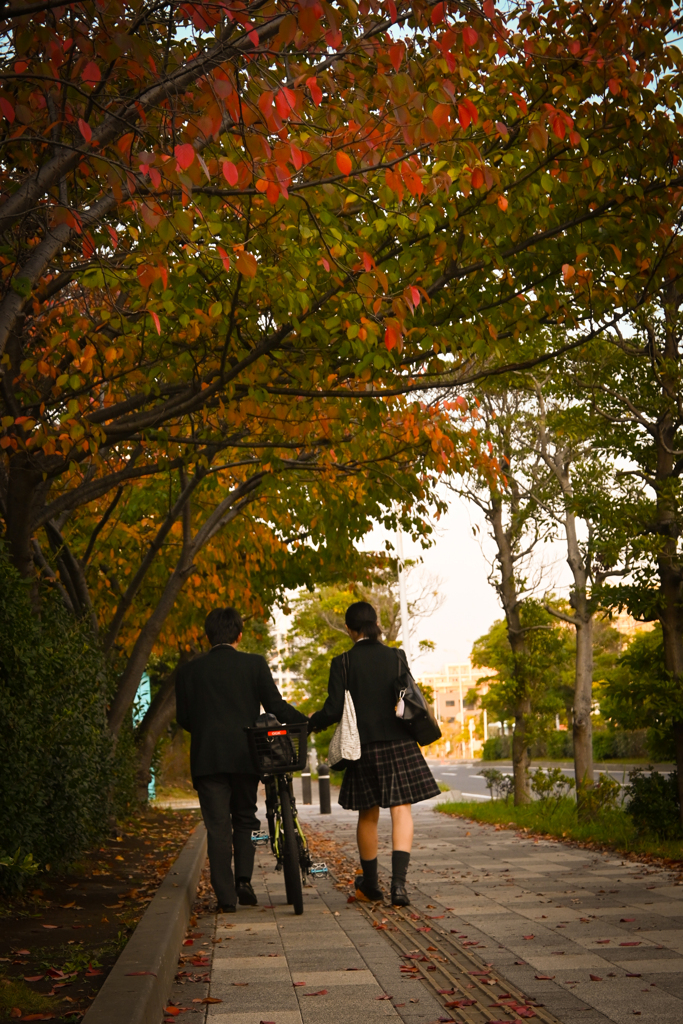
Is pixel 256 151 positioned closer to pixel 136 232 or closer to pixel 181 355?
pixel 136 232

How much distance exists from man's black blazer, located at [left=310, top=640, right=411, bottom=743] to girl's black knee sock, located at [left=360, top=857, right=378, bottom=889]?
0.83 metres

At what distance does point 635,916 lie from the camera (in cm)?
628

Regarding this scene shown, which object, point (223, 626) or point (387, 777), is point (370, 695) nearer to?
point (387, 777)

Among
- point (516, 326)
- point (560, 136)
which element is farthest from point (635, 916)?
point (560, 136)

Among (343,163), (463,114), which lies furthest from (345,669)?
(463,114)

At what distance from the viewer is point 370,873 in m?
7.18

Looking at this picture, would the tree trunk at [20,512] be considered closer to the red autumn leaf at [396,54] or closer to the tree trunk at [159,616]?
the tree trunk at [159,616]

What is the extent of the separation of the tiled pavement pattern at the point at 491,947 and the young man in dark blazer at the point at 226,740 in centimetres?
35

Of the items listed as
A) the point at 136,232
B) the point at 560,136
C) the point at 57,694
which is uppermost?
the point at 136,232

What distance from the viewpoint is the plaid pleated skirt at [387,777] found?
7082 mm

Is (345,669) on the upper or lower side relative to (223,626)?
lower

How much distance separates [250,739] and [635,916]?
2.59 m

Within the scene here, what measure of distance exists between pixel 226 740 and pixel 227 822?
532 millimetres

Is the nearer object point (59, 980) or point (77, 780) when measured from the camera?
point (59, 980)
